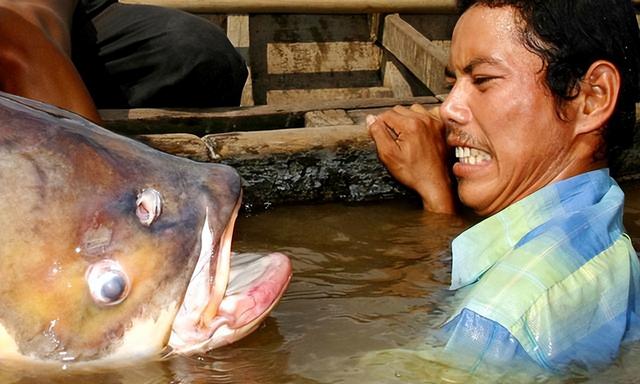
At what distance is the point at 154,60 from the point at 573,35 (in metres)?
2.76

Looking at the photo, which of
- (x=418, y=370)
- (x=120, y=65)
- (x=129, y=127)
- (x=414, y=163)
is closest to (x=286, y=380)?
(x=418, y=370)

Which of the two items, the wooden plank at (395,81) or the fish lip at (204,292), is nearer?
the fish lip at (204,292)

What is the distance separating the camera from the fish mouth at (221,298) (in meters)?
Result: 2.49

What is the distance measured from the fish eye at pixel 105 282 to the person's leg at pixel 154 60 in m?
2.68

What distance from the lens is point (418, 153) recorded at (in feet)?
14.3

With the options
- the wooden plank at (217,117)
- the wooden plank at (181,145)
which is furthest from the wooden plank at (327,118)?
the wooden plank at (181,145)

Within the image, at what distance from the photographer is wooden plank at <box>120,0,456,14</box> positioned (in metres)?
6.11

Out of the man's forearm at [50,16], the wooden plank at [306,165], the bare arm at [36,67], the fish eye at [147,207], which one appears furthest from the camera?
the wooden plank at [306,165]

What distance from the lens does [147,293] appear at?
2.45 meters

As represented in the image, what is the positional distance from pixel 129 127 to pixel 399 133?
1.20 meters

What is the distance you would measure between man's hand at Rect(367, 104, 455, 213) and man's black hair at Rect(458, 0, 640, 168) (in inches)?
62.3

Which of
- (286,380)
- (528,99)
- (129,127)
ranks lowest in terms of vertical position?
(286,380)

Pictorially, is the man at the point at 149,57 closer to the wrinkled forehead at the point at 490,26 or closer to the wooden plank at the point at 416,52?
the wooden plank at the point at 416,52

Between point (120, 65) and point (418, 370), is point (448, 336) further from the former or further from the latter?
point (120, 65)
